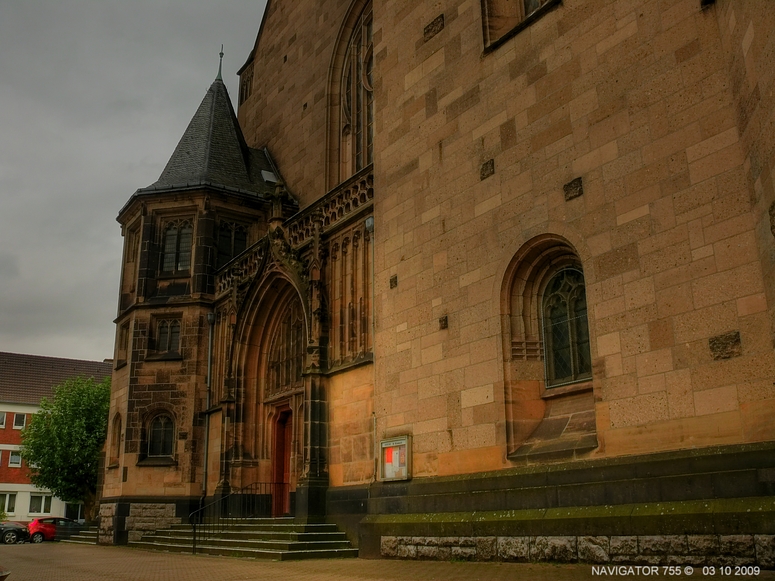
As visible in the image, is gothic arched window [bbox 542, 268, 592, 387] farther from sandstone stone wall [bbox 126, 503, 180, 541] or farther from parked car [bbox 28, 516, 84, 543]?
parked car [bbox 28, 516, 84, 543]

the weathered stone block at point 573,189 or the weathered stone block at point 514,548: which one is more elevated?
the weathered stone block at point 573,189

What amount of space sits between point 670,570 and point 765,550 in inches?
37.5

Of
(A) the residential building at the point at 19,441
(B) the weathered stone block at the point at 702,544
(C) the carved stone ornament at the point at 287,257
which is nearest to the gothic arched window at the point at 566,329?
(B) the weathered stone block at the point at 702,544

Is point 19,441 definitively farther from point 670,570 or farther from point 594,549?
point 670,570

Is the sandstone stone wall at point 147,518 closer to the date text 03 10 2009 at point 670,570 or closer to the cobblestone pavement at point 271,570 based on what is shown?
the cobblestone pavement at point 271,570

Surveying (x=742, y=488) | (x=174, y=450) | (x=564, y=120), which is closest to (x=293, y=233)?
(x=174, y=450)

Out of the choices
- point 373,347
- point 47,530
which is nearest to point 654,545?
point 373,347

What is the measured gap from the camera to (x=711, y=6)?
30.5ft

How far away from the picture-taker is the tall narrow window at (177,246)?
72.5 ft

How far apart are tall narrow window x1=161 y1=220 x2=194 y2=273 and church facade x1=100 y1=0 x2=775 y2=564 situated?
7.86 ft

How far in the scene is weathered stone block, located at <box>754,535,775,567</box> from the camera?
23.9ft

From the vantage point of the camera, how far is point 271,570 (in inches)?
443

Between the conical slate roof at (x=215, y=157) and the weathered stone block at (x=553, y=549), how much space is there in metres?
14.2

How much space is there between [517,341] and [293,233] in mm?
7937
